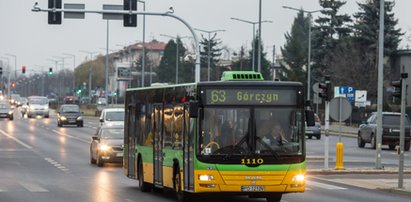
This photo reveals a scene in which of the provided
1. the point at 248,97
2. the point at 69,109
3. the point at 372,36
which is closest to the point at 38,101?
the point at 69,109

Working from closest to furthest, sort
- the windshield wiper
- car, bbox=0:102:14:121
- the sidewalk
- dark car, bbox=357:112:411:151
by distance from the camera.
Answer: the windshield wiper < the sidewalk < dark car, bbox=357:112:411:151 < car, bbox=0:102:14:121

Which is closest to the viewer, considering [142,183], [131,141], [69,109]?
[142,183]

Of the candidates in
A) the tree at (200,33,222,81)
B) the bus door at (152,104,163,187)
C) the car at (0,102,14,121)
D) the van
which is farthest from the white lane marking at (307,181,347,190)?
the tree at (200,33,222,81)

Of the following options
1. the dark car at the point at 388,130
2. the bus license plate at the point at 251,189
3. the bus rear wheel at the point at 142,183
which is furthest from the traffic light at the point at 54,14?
the dark car at the point at 388,130

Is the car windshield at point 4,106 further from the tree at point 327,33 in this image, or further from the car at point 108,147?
the car at point 108,147

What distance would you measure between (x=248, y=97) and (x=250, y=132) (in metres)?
0.70

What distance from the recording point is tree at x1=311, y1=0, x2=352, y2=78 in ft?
360

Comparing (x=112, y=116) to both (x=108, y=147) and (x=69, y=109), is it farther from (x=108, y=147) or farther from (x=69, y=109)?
(x=69, y=109)

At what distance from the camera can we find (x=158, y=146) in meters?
22.6

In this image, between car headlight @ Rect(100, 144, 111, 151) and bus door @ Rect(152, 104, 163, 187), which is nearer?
bus door @ Rect(152, 104, 163, 187)

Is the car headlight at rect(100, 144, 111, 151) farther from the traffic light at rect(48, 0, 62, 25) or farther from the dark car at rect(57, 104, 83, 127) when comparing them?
the dark car at rect(57, 104, 83, 127)

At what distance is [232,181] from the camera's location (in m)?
19.4

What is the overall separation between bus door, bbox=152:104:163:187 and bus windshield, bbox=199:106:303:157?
2867mm

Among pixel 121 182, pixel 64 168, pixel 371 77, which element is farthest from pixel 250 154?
pixel 371 77
